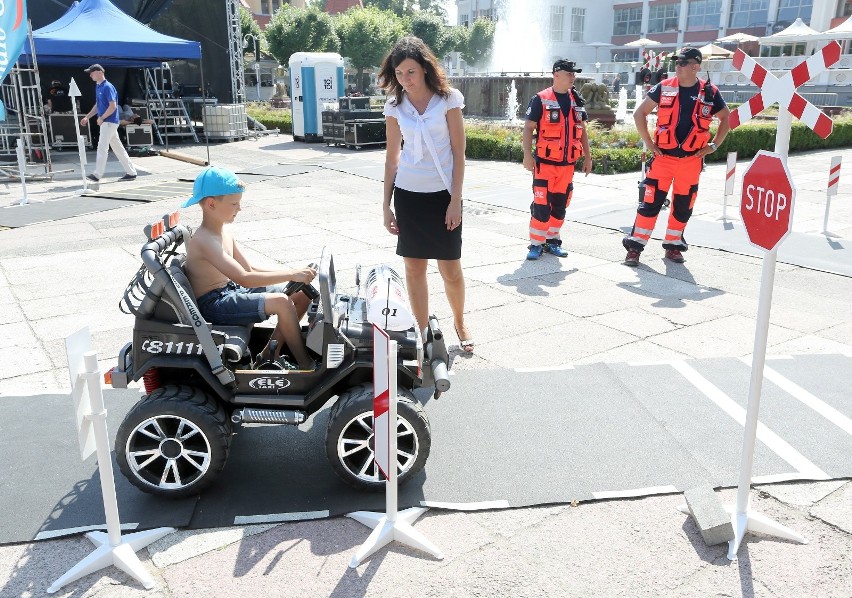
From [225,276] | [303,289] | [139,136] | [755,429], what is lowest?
[755,429]

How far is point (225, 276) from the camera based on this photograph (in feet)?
12.4

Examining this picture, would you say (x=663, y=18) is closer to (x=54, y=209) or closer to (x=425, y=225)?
(x=54, y=209)

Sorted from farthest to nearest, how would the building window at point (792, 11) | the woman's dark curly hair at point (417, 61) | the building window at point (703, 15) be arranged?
the building window at point (703, 15)
the building window at point (792, 11)
the woman's dark curly hair at point (417, 61)

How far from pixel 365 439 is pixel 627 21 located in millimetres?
83125

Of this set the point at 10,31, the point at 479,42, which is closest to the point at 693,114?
the point at 10,31

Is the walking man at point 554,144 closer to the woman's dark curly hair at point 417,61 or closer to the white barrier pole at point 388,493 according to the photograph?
the woman's dark curly hair at point 417,61

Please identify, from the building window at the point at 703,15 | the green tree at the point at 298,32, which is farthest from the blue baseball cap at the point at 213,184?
the building window at the point at 703,15

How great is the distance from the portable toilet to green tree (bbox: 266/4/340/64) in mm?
34635

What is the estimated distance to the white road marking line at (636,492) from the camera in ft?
11.7

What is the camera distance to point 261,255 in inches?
328

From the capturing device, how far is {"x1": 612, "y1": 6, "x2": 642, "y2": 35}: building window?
251ft

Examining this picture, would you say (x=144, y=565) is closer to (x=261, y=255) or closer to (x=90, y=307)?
(x=90, y=307)

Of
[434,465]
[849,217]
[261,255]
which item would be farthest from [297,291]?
[849,217]

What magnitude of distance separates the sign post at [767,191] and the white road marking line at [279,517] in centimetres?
180
